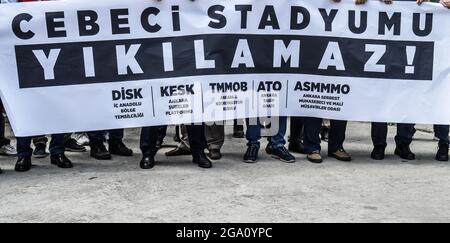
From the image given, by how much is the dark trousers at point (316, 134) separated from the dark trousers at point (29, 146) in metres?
2.69

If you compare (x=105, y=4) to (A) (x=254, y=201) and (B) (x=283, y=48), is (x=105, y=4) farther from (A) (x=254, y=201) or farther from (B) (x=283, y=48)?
(A) (x=254, y=201)

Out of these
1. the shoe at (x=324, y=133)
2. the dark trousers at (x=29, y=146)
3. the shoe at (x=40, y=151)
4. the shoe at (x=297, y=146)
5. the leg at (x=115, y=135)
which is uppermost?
the dark trousers at (x=29, y=146)

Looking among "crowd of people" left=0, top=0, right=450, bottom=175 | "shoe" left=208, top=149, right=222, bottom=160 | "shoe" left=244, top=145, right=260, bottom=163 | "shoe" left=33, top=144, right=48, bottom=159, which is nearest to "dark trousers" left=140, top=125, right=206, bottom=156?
"crowd of people" left=0, top=0, right=450, bottom=175

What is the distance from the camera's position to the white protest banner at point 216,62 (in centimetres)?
578

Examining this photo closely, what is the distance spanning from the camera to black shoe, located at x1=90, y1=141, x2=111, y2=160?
6.49 metres

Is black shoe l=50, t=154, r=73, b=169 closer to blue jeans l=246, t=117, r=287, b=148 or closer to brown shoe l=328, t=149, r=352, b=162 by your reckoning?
blue jeans l=246, t=117, r=287, b=148

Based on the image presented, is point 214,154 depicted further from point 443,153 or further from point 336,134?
point 443,153

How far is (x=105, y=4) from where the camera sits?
5.83 m

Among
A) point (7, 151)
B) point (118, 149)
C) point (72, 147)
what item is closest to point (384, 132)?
point (118, 149)

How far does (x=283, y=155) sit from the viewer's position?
6.39 m

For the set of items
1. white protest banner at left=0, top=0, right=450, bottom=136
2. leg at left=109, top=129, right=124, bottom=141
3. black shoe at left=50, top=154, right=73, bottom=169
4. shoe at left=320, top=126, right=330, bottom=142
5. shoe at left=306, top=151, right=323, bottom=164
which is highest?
white protest banner at left=0, top=0, right=450, bottom=136

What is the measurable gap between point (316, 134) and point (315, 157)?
27 cm

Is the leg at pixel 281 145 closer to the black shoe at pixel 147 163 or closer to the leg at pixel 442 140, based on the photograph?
the black shoe at pixel 147 163

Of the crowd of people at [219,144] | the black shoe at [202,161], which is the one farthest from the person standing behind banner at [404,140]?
the black shoe at [202,161]
